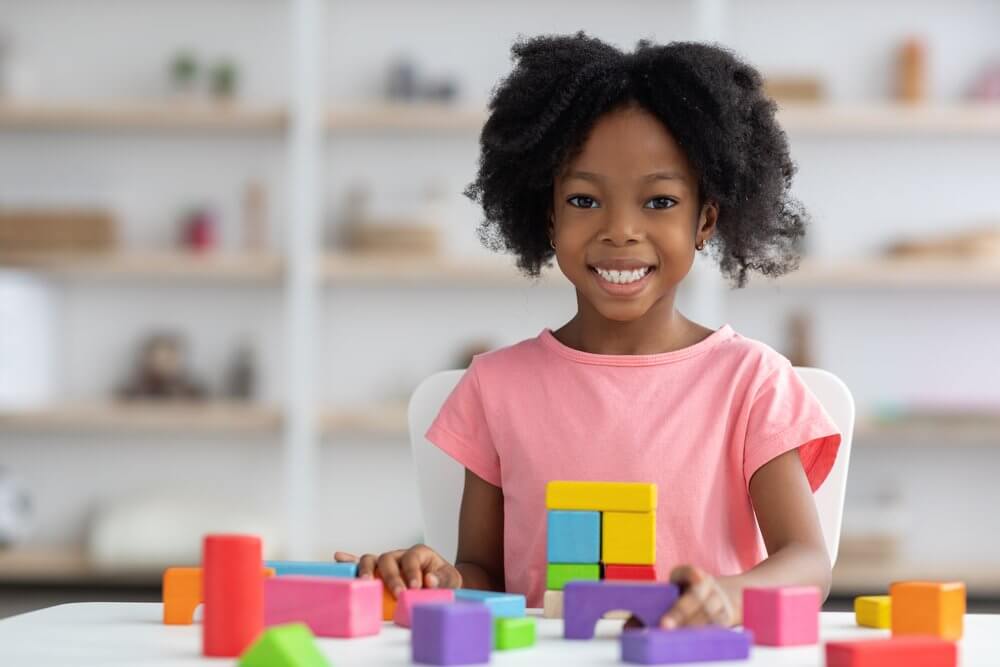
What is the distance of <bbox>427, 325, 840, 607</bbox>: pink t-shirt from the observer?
4.26 ft

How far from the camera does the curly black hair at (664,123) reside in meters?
1.33

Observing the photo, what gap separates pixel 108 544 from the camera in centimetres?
397

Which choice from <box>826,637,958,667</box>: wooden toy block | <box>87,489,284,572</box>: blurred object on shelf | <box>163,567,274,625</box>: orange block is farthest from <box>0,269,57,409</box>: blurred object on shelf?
<box>826,637,958,667</box>: wooden toy block

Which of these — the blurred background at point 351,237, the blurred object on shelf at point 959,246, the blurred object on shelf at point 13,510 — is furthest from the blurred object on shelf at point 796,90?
the blurred object on shelf at point 13,510

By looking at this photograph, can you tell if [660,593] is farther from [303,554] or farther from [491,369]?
[303,554]

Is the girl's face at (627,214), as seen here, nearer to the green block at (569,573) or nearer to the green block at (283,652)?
the green block at (569,573)

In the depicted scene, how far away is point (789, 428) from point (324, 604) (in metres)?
0.57

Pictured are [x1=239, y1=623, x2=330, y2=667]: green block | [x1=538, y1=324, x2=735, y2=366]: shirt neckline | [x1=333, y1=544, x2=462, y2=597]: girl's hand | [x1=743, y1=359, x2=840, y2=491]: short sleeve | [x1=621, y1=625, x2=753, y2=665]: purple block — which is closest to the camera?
[x1=239, y1=623, x2=330, y2=667]: green block

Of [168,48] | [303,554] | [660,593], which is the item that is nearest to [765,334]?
[303,554]

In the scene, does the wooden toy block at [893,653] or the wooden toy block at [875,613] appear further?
the wooden toy block at [875,613]

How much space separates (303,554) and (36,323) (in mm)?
1078

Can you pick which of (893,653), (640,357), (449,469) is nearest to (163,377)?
(449,469)

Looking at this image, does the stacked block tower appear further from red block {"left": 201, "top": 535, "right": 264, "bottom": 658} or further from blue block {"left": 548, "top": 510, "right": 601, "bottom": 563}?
red block {"left": 201, "top": 535, "right": 264, "bottom": 658}

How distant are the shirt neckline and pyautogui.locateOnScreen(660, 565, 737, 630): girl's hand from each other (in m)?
0.54
